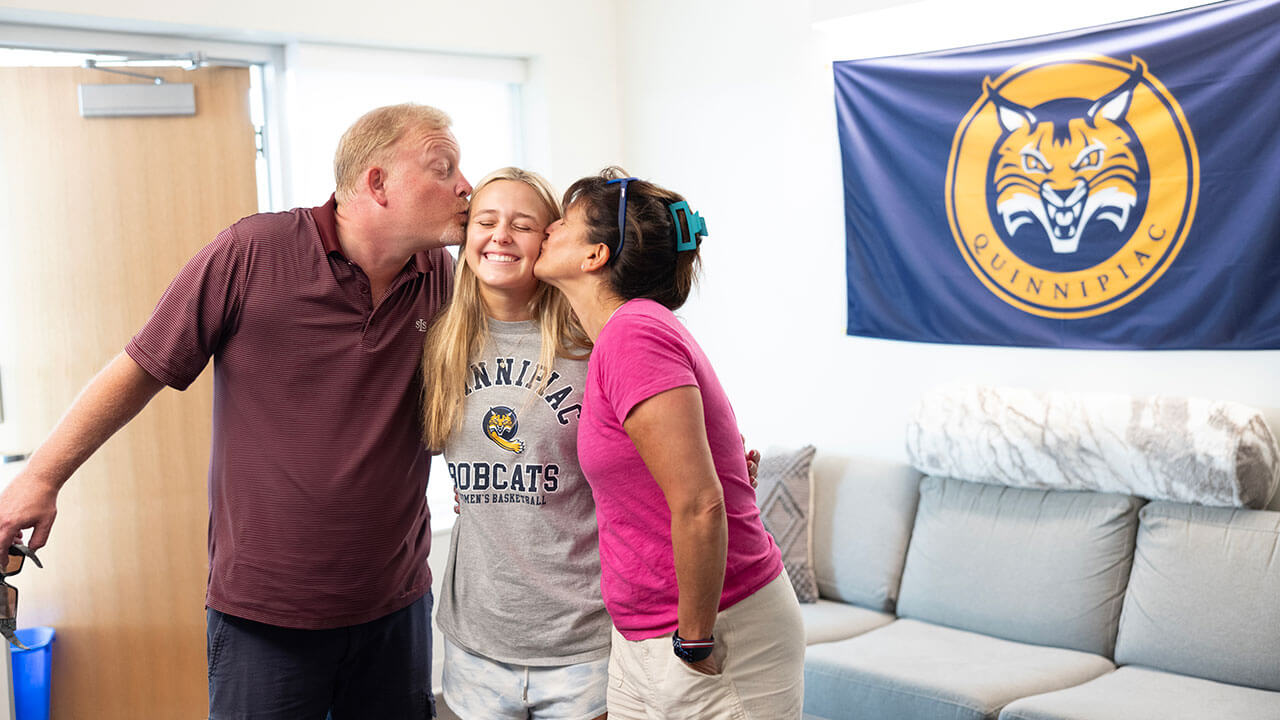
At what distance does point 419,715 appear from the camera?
2053mm

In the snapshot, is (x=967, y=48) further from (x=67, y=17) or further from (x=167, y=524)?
(x=167, y=524)

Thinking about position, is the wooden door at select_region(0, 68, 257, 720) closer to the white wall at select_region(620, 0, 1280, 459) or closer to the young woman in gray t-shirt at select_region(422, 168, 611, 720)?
the white wall at select_region(620, 0, 1280, 459)

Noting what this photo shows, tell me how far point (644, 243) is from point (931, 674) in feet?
5.33

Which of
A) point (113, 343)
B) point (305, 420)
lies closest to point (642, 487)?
point (305, 420)

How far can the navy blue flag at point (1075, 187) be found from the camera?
2.90 metres

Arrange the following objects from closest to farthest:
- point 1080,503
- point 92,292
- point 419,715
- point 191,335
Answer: point 191,335
point 419,715
point 1080,503
point 92,292

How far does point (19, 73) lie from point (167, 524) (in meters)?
1.41

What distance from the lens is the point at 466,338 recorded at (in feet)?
6.22

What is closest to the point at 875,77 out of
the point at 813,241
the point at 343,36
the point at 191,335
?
the point at 813,241

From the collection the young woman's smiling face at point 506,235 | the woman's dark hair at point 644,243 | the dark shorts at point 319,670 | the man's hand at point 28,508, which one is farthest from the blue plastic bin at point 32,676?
the woman's dark hair at point 644,243

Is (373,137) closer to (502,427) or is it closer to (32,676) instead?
(502,427)

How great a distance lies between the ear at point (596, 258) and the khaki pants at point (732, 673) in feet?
1.79

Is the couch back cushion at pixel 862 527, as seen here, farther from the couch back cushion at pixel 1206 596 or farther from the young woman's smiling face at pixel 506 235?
the young woman's smiling face at pixel 506 235

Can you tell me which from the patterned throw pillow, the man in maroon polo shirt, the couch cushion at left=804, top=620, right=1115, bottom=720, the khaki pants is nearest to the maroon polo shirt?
the man in maroon polo shirt
